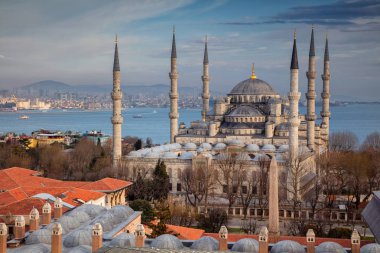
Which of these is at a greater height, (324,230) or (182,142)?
(182,142)

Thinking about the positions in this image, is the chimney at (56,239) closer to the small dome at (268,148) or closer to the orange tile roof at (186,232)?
the orange tile roof at (186,232)

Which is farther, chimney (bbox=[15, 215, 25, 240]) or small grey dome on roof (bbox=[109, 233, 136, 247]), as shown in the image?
chimney (bbox=[15, 215, 25, 240])

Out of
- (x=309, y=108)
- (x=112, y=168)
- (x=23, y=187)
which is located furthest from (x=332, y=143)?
(x=23, y=187)

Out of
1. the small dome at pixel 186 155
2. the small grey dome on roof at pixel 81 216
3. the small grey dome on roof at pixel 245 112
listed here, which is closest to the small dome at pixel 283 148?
the small grey dome on roof at pixel 245 112

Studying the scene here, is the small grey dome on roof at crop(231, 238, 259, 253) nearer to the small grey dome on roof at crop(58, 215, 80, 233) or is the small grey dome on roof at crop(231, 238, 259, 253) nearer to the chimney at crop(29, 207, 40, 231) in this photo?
the small grey dome on roof at crop(58, 215, 80, 233)

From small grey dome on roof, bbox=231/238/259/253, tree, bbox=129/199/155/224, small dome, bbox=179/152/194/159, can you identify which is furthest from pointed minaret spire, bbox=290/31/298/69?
small grey dome on roof, bbox=231/238/259/253

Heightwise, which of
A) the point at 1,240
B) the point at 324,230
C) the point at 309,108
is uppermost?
the point at 309,108

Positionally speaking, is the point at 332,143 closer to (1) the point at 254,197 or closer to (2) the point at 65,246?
(1) the point at 254,197
